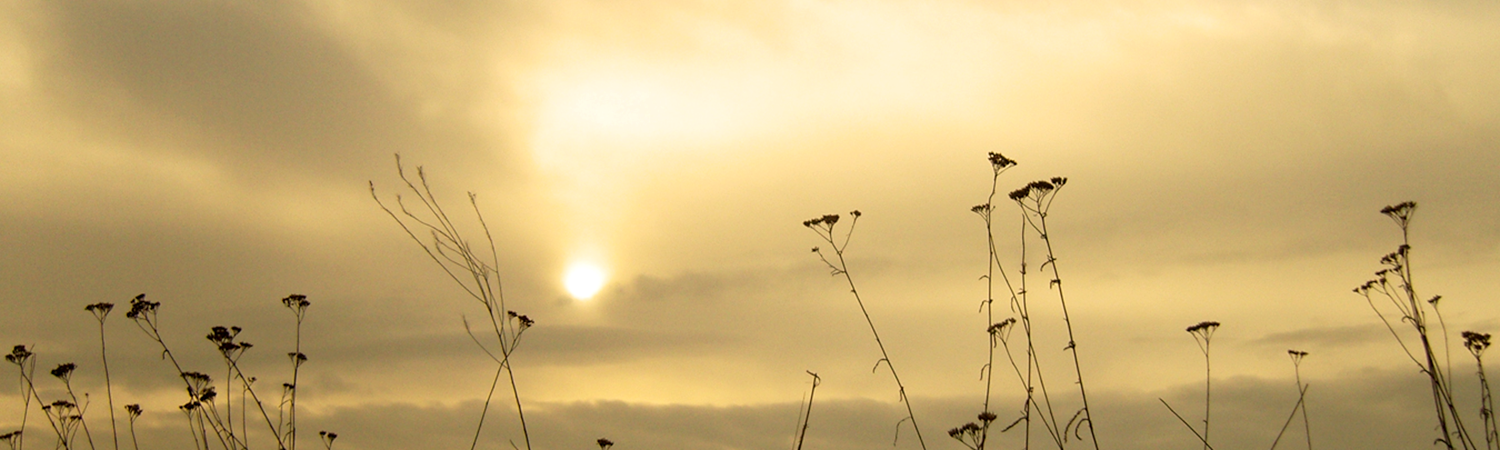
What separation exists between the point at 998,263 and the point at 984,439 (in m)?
1.33

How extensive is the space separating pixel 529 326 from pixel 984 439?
402 cm

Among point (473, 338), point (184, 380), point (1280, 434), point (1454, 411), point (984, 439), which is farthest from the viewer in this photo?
point (184, 380)

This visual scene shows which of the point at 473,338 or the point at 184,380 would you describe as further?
the point at 184,380

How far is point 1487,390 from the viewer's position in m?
6.81

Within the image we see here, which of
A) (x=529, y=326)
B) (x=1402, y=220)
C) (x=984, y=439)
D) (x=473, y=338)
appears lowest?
(x=984, y=439)

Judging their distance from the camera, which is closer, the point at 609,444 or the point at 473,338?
the point at 473,338

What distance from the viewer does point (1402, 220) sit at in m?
7.87

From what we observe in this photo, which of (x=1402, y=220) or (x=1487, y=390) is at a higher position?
(x=1402, y=220)

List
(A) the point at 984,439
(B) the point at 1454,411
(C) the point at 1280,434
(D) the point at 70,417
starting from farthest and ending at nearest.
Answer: (D) the point at 70,417
(A) the point at 984,439
(C) the point at 1280,434
(B) the point at 1454,411

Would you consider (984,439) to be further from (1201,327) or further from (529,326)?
(529,326)

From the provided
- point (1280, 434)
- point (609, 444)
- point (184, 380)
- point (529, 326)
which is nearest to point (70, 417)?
point (184, 380)

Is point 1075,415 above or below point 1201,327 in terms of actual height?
below

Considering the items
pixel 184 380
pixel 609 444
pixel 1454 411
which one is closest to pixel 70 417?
pixel 184 380

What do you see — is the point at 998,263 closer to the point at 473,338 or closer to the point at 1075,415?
the point at 1075,415
